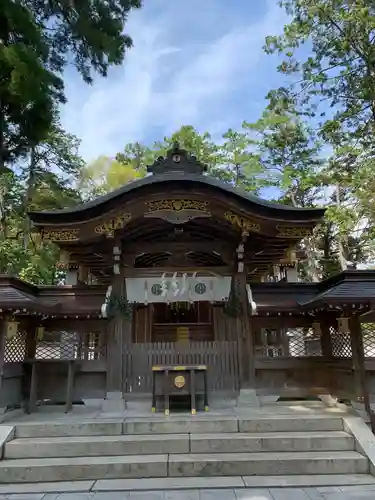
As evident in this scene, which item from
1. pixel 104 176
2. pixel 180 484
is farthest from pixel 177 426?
pixel 104 176

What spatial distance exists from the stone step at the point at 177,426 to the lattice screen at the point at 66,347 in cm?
200

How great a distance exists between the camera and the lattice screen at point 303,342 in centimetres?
741

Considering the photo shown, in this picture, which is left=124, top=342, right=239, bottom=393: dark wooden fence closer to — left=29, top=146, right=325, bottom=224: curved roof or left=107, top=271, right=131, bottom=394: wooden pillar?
left=107, top=271, right=131, bottom=394: wooden pillar

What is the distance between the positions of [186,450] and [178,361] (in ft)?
6.69

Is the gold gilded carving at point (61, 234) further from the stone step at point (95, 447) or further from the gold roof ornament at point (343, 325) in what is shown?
the gold roof ornament at point (343, 325)

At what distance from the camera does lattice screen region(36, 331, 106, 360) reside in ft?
23.8

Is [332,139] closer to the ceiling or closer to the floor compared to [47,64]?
closer to the ceiling

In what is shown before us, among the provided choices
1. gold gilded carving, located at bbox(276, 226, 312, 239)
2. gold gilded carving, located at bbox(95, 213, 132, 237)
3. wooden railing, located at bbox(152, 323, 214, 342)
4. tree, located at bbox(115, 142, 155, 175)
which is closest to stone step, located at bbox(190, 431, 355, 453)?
gold gilded carving, located at bbox(276, 226, 312, 239)

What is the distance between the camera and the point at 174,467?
14.7 feet

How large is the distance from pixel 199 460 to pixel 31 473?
211 centimetres

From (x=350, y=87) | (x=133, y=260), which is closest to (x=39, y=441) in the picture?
(x=133, y=260)

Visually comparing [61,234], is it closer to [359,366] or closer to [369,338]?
[359,366]

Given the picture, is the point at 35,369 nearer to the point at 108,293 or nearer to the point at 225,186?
the point at 108,293

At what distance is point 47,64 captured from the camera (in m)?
9.04
